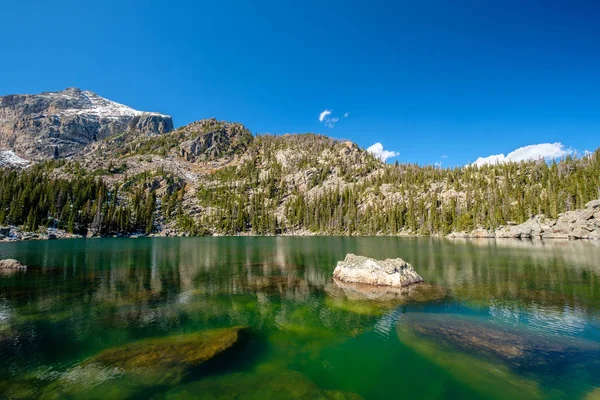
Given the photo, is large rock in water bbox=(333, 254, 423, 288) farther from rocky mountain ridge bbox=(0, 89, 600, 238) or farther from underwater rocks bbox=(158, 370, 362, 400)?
rocky mountain ridge bbox=(0, 89, 600, 238)

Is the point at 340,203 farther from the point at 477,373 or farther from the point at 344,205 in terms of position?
the point at 477,373

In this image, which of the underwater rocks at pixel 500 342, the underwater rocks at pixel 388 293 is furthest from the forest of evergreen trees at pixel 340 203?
the underwater rocks at pixel 500 342

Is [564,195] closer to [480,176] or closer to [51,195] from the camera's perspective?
[480,176]

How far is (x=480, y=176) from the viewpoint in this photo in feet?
552

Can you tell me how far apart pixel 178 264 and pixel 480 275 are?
4549 cm

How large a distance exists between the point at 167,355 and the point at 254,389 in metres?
5.58

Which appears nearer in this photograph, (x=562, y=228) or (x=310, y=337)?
(x=310, y=337)

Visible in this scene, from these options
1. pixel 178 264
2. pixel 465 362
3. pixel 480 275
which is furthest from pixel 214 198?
pixel 465 362

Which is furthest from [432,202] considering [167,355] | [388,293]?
[167,355]

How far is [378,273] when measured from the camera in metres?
32.2

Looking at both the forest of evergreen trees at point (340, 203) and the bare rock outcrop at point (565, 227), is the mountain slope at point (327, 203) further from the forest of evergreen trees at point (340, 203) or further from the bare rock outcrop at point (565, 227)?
the bare rock outcrop at point (565, 227)

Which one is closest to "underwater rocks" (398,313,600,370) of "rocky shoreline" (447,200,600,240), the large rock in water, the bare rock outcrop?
the large rock in water

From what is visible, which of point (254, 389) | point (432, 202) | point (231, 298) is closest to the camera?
point (254, 389)

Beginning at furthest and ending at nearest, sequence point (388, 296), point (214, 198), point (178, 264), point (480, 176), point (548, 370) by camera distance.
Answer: point (214, 198)
point (480, 176)
point (178, 264)
point (388, 296)
point (548, 370)
